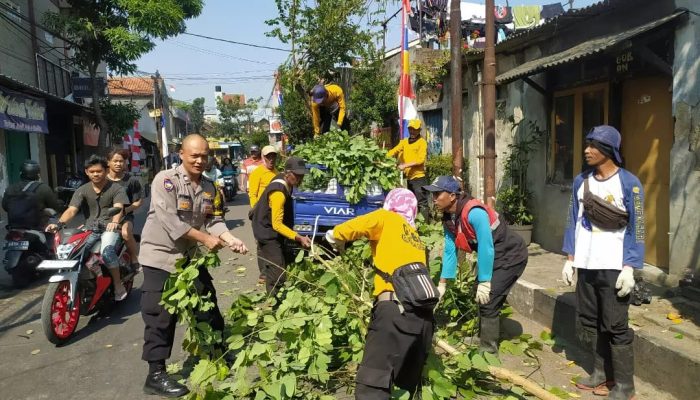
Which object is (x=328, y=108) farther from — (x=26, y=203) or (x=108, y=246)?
(x=26, y=203)

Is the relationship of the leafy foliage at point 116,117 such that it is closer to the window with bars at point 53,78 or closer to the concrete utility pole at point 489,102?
the window with bars at point 53,78

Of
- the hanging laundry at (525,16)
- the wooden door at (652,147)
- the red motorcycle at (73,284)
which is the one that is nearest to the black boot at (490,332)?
the wooden door at (652,147)

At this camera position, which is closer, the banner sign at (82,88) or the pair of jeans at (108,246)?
the pair of jeans at (108,246)

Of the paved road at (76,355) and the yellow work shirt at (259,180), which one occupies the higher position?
the yellow work shirt at (259,180)

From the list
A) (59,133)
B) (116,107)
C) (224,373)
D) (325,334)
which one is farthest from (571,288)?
(59,133)

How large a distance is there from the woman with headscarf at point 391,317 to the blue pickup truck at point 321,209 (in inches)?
127

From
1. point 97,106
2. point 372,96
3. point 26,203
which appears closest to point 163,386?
point 26,203

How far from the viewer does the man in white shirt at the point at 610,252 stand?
11.8ft

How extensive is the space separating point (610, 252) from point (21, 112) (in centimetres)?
1430

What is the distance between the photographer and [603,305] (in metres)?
3.71

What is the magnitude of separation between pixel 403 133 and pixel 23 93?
10.8 m

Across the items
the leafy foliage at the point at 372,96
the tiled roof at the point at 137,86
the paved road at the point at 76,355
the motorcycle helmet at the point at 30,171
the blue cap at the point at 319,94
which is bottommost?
the paved road at the point at 76,355

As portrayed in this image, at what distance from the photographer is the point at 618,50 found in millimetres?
5762

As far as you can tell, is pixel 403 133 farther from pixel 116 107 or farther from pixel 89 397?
pixel 116 107
